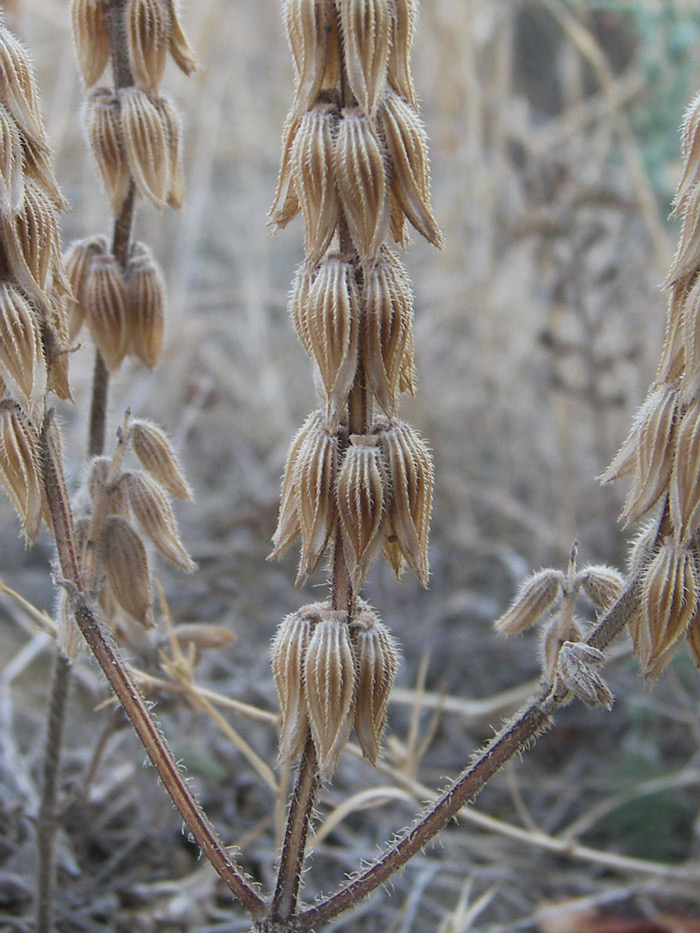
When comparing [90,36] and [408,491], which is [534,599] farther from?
[90,36]

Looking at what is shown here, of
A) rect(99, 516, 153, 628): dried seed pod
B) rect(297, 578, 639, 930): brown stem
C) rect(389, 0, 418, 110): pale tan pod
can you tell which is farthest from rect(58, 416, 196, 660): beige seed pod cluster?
rect(389, 0, 418, 110): pale tan pod

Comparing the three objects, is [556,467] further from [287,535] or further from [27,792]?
[287,535]

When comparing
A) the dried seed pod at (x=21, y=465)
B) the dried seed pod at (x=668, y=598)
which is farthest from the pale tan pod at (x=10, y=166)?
the dried seed pod at (x=668, y=598)

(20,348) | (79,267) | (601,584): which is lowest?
(601,584)

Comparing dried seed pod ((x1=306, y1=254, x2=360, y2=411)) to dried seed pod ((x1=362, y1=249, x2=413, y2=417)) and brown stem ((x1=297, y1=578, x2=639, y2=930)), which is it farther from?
brown stem ((x1=297, y1=578, x2=639, y2=930))

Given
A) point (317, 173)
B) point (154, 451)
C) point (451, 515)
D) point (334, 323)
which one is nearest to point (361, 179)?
point (317, 173)
